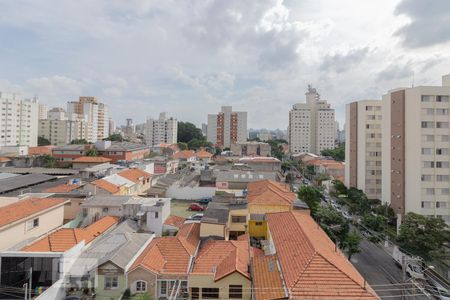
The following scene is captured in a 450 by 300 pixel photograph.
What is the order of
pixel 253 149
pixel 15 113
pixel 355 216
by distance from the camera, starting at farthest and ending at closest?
pixel 253 149 < pixel 15 113 < pixel 355 216

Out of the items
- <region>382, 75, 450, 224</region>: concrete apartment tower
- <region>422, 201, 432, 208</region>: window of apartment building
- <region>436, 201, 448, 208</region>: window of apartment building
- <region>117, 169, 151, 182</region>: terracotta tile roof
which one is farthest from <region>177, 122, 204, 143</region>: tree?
<region>436, 201, 448, 208</region>: window of apartment building

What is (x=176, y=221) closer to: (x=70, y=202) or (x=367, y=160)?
(x=70, y=202)

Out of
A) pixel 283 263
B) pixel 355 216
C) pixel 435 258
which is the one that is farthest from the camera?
pixel 355 216

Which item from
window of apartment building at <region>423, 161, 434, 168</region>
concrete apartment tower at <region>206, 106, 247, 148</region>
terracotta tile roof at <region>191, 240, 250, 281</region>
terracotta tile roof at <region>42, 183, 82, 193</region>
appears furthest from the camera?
concrete apartment tower at <region>206, 106, 247, 148</region>

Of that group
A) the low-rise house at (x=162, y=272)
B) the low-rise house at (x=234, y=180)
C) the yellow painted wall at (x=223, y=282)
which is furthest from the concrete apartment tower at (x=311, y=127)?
the yellow painted wall at (x=223, y=282)

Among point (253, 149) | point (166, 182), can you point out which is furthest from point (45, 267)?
point (253, 149)

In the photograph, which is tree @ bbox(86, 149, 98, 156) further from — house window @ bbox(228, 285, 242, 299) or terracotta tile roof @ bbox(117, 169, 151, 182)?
house window @ bbox(228, 285, 242, 299)

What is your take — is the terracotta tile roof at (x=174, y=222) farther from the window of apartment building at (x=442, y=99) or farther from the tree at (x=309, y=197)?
the window of apartment building at (x=442, y=99)
